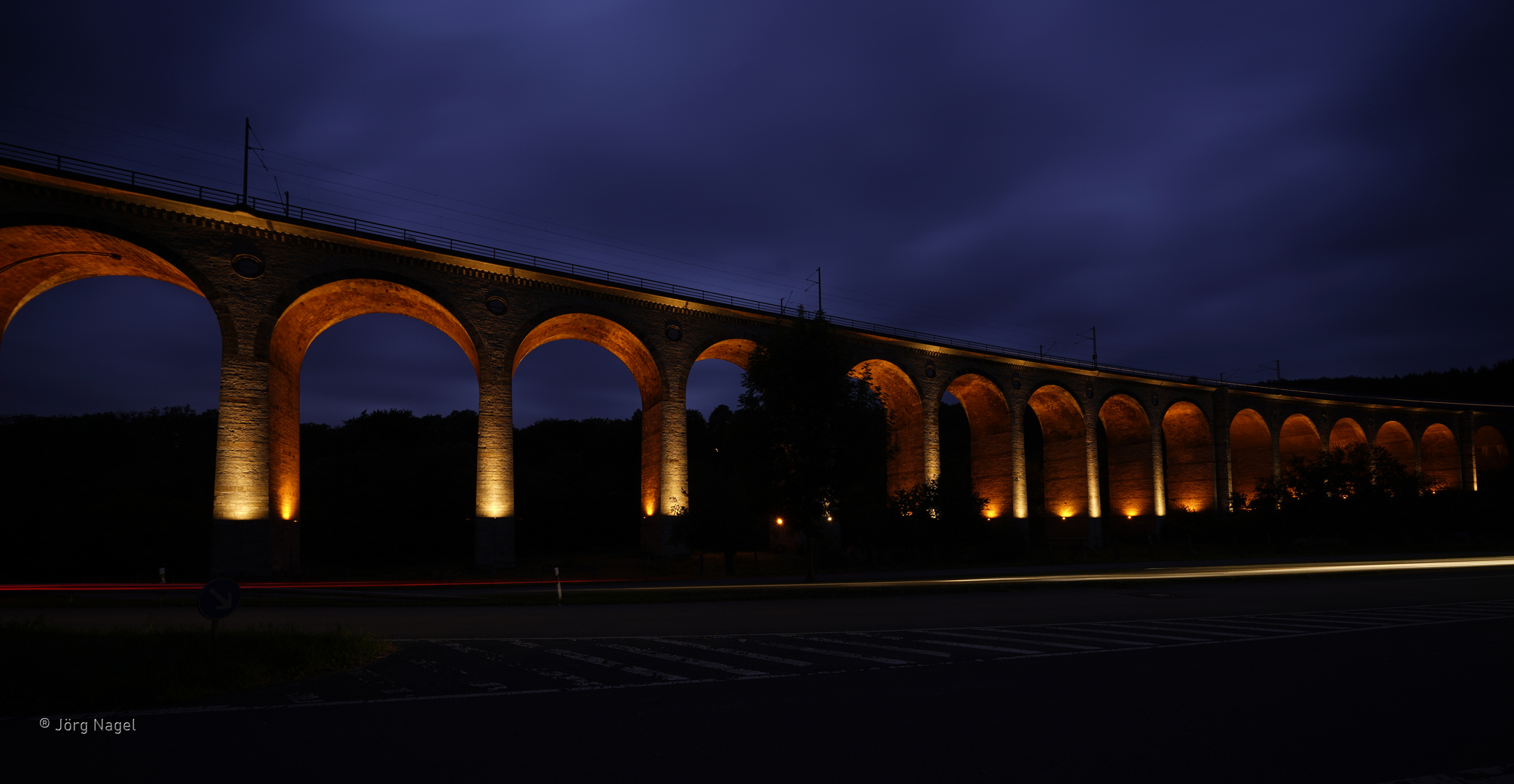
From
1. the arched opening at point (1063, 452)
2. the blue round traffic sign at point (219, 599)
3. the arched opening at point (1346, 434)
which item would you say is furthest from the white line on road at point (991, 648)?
the arched opening at point (1346, 434)

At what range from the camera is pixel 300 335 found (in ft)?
101

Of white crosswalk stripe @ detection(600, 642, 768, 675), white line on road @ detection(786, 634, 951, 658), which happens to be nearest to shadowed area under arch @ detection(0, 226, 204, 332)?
white crosswalk stripe @ detection(600, 642, 768, 675)

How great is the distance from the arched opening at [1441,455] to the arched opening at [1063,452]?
46.0 metres

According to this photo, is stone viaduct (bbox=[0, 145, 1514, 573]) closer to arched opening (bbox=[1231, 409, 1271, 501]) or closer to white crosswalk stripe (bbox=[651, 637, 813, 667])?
arched opening (bbox=[1231, 409, 1271, 501])

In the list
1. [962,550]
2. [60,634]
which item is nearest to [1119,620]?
[60,634]

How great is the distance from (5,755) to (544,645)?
5015 millimetres

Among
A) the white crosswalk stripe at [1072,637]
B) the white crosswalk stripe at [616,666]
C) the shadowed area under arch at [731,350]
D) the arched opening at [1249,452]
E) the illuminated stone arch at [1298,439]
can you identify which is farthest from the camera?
the illuminated stone arch at [1298,439]

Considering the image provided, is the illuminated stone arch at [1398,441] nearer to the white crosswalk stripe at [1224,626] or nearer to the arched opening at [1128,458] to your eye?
the arched opening at [1128,458]

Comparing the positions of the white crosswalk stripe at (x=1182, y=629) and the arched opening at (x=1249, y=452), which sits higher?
the arched opening at (x=1249, y=452)

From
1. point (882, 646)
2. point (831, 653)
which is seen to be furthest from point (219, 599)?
point (882, 646)

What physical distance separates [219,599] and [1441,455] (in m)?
98.7

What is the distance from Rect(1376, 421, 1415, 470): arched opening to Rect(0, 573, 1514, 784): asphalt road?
2987 inches

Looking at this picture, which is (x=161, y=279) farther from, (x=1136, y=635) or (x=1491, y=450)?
(x=1491, y=450)

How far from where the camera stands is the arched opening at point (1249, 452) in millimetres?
59188
